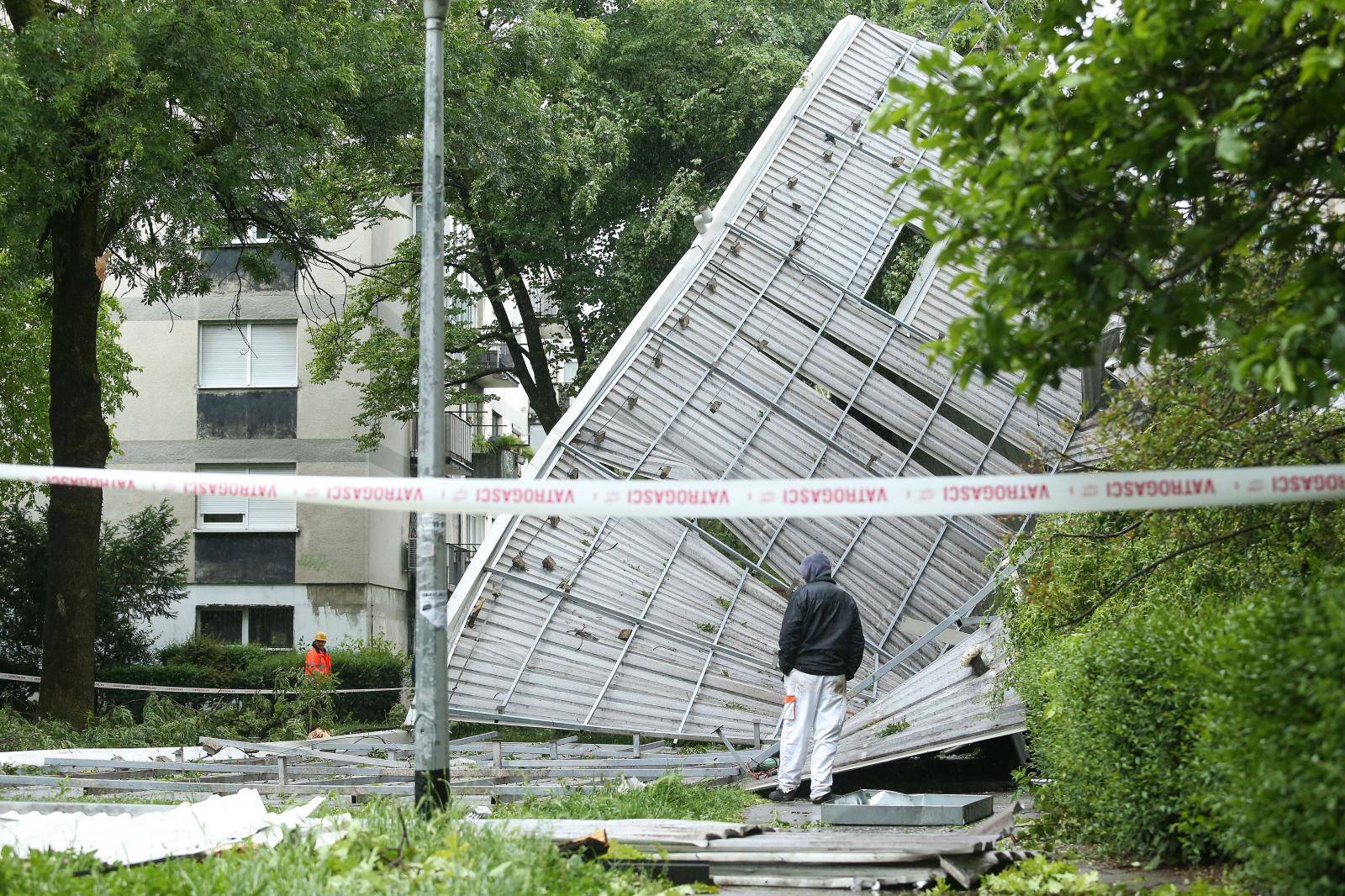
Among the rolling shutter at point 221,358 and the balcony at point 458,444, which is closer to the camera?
the rolling shutter at point 221,358

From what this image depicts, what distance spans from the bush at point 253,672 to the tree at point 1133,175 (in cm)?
2308

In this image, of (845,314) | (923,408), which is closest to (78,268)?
(845,314)

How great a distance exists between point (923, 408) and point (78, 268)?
37.5ft

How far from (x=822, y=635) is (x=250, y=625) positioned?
24660 mm

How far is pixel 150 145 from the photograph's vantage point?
1560 cm

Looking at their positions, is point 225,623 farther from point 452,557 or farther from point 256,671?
point 452,557

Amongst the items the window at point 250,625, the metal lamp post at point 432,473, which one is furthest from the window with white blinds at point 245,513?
the metal lamp post at point 432,473

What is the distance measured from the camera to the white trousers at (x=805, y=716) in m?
10.9

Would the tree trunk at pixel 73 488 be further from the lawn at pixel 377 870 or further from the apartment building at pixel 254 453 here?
the apartment building at pixel 254 453

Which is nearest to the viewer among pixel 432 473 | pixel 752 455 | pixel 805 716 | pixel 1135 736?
pixel 1135 736

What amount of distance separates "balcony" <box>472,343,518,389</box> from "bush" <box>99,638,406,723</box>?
6.66 metres

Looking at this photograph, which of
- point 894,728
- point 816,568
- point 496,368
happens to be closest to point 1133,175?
point 816,568

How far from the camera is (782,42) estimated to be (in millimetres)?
28672

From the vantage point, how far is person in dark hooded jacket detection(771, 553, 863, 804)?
36.1 ft
